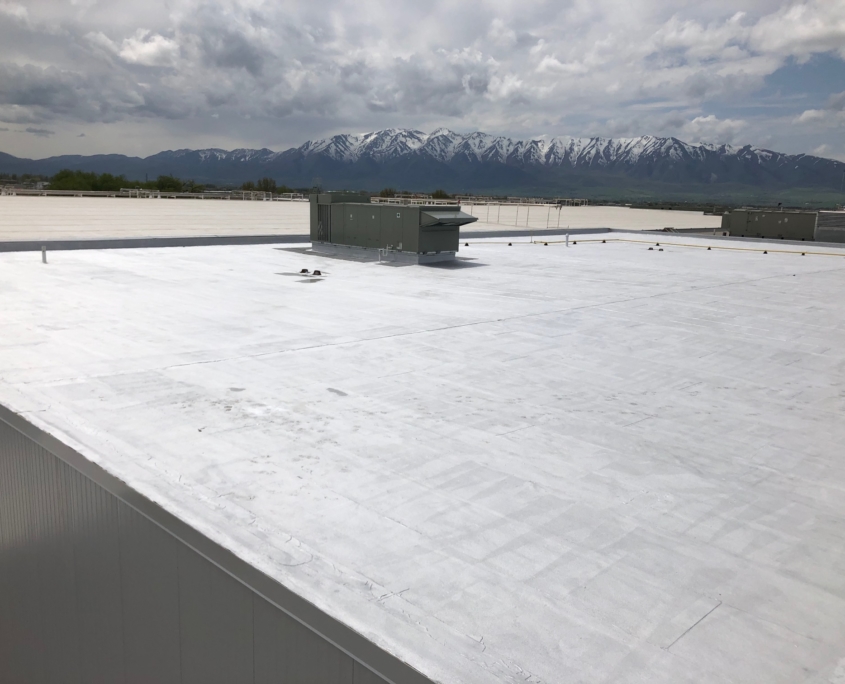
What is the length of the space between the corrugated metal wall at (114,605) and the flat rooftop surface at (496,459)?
0.38m

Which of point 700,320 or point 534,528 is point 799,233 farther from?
point 534,528

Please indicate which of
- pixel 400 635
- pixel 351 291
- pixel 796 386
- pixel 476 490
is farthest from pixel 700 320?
pixel 400 635

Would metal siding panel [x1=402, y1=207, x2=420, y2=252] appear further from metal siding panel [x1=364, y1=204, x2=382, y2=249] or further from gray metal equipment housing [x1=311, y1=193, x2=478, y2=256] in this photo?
metal siding panel [x1=364, y1=204, x2=382, y2=249]

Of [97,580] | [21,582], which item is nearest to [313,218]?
[21,582]

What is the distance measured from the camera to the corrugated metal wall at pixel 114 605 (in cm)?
524

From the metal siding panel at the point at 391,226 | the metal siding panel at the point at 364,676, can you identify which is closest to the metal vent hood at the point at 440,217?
the metal siding panel at the point at 391,226

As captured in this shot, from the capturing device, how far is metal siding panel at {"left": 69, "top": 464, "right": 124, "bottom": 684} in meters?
7.39

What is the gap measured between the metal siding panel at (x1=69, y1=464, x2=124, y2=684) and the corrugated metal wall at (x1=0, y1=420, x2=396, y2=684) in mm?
19

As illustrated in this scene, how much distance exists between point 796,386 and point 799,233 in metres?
40.3

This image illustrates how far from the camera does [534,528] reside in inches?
257

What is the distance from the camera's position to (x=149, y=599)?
6992 mm

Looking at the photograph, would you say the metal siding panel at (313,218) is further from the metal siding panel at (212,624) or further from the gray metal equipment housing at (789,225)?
the gray metal equipment housing at (789,225)

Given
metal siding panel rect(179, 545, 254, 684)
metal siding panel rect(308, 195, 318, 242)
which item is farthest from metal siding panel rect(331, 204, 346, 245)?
metal siding panel rect(179, 545, 254, 684)

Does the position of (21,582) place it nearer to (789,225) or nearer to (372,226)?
(372,226)
